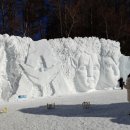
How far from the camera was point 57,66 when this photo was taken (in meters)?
24.7

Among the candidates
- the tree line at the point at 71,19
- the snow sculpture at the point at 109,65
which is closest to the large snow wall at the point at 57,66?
the snow sculpture at the point at 109,65

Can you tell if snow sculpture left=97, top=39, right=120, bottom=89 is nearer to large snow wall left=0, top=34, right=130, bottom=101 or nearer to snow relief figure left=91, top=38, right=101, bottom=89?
large snow wall left=0, top=34, right=130, bottom=101

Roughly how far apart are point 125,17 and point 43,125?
21.6 metres

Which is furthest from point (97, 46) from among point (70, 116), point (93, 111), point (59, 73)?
point (70, 116)

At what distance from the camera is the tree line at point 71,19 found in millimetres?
30016

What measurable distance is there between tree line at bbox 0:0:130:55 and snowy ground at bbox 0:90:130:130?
42.7 feet

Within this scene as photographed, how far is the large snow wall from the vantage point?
925 inches

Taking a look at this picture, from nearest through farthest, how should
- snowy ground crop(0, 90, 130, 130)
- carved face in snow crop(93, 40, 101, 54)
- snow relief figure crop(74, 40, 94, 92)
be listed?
snowy ground crop(0, 90, 130, 130) → snow relief figure crop(74, 40, 94, 92) → carved face in snow crop(93, 40, 101, 54)

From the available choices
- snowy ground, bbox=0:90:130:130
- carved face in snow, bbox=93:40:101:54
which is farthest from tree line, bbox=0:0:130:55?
snowy ground, bbox=0:90:130:130

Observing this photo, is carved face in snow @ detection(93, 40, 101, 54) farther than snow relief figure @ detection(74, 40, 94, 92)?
Yes

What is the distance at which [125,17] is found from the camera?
3334cm

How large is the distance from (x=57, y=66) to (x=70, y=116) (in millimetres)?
10062

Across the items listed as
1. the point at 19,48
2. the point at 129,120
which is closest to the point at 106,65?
the point at 19,48

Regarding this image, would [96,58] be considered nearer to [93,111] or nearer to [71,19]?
[71,19]
